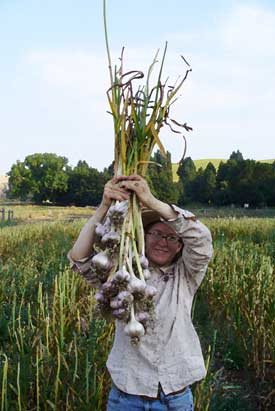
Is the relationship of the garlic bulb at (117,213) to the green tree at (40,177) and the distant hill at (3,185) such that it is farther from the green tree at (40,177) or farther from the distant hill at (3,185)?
the distant hill at (3,185)

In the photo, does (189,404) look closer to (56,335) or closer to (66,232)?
(56,335)

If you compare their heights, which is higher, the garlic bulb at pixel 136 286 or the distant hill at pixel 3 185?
the distant hill at pixel 3 185

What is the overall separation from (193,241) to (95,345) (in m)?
1.39

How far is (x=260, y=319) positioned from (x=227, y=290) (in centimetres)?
106

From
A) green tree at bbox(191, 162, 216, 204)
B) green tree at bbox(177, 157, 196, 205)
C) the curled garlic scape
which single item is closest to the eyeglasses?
the curled garlic scape

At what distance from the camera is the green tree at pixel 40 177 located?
72750 millimetres

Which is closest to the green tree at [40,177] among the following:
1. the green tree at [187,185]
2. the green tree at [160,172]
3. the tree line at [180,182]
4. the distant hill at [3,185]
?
the tree line at [180,182]

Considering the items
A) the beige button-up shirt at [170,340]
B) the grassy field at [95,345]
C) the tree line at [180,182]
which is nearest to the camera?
the beige button-up shirt at [170,340]

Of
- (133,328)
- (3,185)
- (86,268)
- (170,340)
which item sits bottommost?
(170,340)

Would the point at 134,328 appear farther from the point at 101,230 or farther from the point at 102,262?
the point at 101,230

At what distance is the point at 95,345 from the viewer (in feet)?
9.57

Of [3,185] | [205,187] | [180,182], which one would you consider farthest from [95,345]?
[3,185]

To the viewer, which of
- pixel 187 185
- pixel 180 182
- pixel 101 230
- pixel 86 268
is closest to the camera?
pixel 101 230

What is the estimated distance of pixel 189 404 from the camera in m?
1.80
